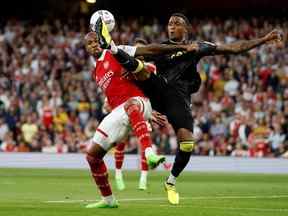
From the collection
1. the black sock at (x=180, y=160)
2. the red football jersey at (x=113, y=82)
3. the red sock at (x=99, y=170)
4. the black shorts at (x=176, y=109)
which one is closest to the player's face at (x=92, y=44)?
the red football jersey at (x=113, y=82)

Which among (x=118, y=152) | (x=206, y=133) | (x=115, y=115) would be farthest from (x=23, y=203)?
(x=206, y=133)

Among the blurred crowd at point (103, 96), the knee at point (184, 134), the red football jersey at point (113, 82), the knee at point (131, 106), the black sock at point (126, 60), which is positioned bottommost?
the blurred crowd at point (103, 96)

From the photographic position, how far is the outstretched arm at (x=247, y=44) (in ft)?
42.9

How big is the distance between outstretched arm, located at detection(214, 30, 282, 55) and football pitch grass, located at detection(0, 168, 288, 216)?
219cm

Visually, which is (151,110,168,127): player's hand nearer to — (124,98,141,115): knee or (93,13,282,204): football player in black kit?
(93,13,282,204): football player in black kit

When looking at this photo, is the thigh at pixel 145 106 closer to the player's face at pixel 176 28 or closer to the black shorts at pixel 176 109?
the black shorts at pixel 176 109

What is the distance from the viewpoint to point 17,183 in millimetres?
19516

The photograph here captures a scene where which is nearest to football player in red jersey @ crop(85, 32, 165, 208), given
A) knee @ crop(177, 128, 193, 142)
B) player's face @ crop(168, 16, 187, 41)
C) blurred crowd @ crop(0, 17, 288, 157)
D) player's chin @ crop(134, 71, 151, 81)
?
player's chin @ crop(134, 71, 151, 81)

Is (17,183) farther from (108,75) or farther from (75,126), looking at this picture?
(75,126)

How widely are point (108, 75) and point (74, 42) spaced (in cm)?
2257

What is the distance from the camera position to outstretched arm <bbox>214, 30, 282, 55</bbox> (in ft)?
42.9

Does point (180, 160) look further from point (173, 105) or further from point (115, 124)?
point (115, 124)

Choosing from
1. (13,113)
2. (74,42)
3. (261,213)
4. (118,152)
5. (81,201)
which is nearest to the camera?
(261,213)

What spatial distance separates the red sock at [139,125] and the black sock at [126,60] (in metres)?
0.52
